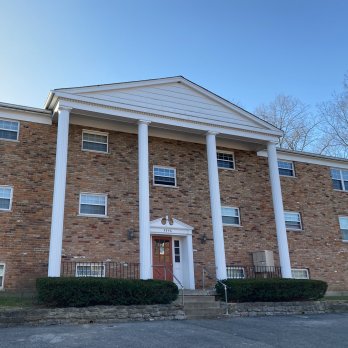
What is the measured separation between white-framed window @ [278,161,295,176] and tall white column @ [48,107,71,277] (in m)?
11.4

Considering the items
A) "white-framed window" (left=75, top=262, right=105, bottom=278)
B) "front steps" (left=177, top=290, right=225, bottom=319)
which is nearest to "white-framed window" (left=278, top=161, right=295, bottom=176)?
"front steps" (left=177, top=290, right=225, bottom=319)

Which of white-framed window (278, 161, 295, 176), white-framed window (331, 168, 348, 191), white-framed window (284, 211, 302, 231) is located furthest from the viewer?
white-framed window (331, 168, 348, 191)

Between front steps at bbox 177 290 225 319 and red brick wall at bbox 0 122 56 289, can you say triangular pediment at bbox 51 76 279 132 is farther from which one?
front steps at bbox 177 290 225 319

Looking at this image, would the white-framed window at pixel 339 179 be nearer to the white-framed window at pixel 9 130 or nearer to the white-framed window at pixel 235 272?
the white-framed window at pixel 235 272

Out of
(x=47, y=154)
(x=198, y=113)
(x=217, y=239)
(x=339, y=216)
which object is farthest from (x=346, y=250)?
(x=47, y=154)

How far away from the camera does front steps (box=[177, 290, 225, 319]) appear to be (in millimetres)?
12859

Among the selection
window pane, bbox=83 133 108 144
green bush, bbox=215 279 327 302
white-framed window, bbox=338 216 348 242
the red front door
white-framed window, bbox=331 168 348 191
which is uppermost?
window pane, bbox=83 133 108 144

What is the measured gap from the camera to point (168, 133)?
18.4 m

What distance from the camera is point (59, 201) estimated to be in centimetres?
1349

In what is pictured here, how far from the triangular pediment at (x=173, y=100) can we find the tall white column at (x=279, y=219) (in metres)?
1.50

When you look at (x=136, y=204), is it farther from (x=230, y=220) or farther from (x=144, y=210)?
(x=230, y=220)

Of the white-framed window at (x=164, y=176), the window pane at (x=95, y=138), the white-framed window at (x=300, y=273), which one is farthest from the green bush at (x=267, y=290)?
the window pane at (x=95, y=138)

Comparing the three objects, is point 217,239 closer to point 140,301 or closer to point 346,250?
point 140,301

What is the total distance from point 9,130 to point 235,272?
36.0 feet
